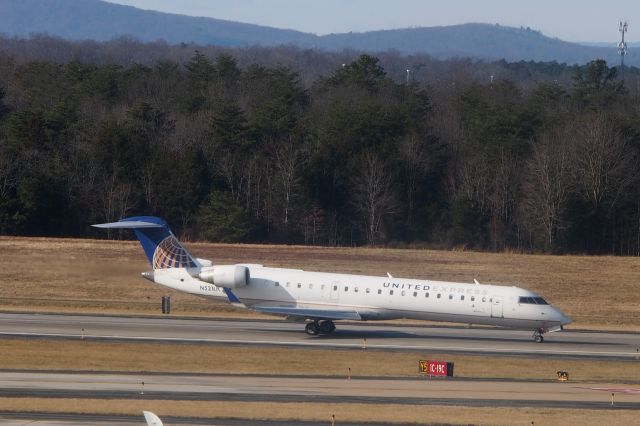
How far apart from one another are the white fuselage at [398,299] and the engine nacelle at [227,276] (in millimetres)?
403

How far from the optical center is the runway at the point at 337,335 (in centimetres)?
4231

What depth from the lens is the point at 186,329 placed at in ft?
150

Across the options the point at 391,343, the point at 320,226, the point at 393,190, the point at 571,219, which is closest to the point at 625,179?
the point at 571,219

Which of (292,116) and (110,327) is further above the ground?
(292,116)

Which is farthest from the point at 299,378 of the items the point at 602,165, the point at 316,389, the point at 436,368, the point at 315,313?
the point at 602,165

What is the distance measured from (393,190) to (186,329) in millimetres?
47519

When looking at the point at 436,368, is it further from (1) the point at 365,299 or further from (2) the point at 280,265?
(2) the point at 280,265

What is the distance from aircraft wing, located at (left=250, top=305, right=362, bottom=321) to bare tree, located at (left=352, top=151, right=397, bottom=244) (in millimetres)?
45103

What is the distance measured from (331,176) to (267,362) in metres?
55.2

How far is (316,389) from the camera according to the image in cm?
3306

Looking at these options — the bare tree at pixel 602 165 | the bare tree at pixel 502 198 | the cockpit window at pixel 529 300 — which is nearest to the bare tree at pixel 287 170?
the bare tree at pixel 502 198

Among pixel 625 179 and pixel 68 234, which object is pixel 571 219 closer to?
pixel 625 179

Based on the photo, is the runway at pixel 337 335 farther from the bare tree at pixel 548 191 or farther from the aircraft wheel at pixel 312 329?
the bare tree at pixel 548 191

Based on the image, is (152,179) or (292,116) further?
(292,116)
